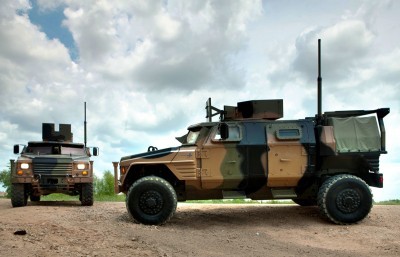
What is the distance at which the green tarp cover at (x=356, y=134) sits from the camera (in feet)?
36.2

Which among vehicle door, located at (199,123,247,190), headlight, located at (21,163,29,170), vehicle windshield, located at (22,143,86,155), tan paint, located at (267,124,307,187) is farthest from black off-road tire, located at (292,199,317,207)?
headlight, located at (21,163,29,170)

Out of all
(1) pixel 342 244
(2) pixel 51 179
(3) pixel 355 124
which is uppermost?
(3) pixel 355 124

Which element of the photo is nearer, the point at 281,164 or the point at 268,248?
the point at 268,248

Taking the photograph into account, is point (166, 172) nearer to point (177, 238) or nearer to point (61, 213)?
point (177, 238)

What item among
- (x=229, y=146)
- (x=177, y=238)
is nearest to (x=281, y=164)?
(x=229, y=146)

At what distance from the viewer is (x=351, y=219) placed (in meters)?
10.7

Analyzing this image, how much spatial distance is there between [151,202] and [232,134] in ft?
7.73

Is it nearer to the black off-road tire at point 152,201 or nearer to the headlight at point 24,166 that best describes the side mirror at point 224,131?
the black off-road tire at point 152,201

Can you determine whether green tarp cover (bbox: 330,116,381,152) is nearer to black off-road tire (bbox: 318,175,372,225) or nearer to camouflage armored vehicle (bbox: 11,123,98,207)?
black off-road tire (bbox: 318,175,372,225)

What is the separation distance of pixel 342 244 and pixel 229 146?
3120mm

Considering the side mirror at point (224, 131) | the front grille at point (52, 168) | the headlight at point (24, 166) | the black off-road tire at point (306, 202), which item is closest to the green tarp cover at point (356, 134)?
the black off-road tire at point (306, 202)

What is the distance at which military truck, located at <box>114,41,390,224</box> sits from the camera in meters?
10.5

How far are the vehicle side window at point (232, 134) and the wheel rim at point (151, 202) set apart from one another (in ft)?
5.84

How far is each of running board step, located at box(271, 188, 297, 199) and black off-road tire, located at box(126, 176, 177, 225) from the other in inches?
92.7
